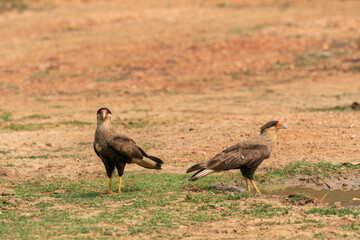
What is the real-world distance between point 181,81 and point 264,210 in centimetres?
1290

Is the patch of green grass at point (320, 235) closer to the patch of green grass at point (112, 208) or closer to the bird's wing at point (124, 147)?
the patch of green grass at point (112, 208)

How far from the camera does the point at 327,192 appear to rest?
9711mm

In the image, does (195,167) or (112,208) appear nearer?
(112,208)

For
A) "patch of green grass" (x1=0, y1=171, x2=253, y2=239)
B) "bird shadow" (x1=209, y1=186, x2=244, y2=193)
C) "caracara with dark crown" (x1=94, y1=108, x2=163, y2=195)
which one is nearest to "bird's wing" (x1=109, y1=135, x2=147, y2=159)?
"caracara with dark crown" (x1=94, y1=108, x2=163, y2=195)

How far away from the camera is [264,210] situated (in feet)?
26.6

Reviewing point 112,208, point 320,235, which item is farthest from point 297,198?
point 112,208

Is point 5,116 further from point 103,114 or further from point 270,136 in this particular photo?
point 270,136

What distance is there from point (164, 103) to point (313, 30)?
10.6m

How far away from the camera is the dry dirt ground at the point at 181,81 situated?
12.0m

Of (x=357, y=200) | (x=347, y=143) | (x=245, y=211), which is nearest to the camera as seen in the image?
(x=245, y=211)

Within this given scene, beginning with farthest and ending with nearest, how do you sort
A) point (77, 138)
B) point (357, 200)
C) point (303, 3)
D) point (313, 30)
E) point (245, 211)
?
point (303, 3) < point (313, 30) < point (77, 138) < point (357, 200) < point (245, 211)

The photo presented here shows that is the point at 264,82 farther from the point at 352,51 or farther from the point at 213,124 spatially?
the point at 213,124

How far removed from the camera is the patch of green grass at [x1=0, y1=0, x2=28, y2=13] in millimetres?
31134

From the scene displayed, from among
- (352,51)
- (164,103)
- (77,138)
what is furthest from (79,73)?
(352,51)
